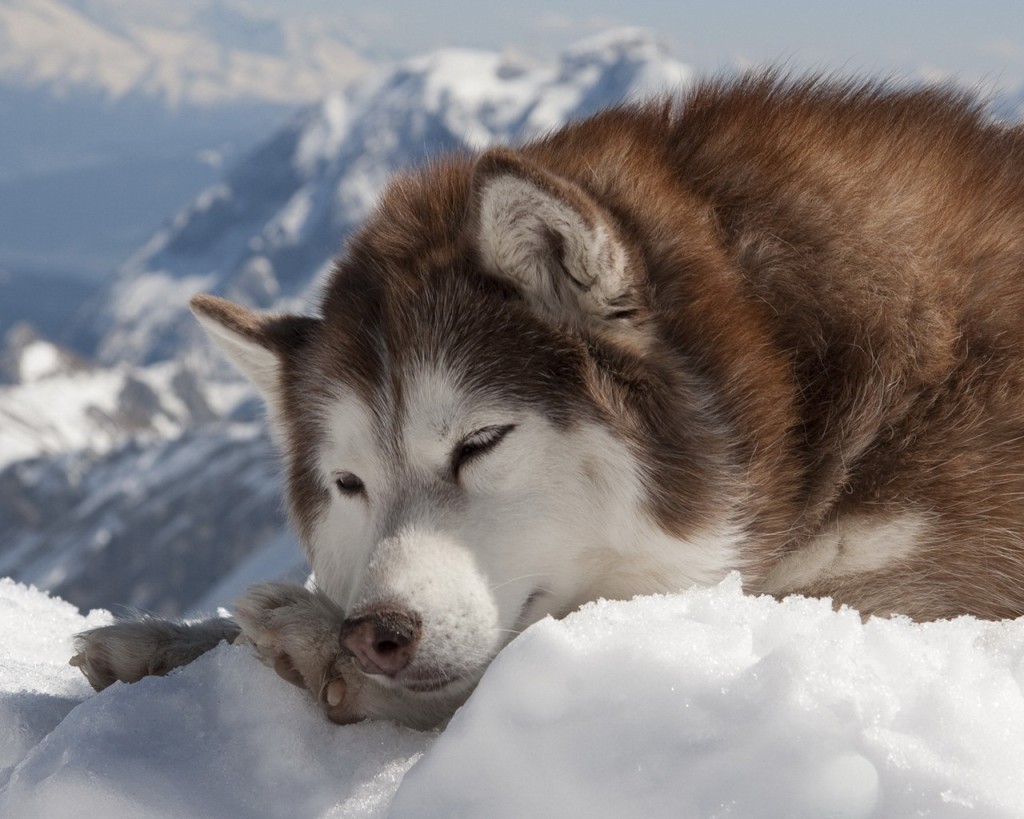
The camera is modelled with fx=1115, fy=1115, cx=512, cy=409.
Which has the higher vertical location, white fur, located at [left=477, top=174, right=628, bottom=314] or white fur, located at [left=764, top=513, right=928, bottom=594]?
white fur, located at [left=477, top=174, right=628, bottom=314]

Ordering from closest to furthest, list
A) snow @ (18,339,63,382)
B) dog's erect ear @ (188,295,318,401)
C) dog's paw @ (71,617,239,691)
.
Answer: dog's paw @ (71,617,239,691) < dog's erect ear @ (188,295,318,401) < snow @ (18,339,63,382)

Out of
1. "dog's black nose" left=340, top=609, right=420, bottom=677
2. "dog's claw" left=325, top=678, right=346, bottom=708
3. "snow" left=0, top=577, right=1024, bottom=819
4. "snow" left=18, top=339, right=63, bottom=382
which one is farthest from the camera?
"snow" left=18, top=339, right=63, bottom=382

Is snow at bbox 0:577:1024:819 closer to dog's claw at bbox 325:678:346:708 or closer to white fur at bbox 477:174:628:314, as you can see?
dog's claw at bbox 325:678:346:708

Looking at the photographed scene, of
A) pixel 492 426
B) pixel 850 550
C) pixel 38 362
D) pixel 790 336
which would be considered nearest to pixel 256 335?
pixel 492 426

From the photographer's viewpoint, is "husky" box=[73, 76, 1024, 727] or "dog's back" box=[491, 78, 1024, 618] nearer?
"husky" box=[73, 76, 1024, 727]

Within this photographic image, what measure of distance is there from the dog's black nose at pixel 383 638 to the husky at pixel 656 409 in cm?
1

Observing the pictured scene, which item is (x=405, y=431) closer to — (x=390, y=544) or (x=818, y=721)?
(x=390, y=544)

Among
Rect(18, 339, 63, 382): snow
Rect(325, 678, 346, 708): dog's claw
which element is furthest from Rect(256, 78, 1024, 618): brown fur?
Rect(18, 339, 63, 382): snow

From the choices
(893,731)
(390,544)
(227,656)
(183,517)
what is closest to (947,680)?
(893,731)

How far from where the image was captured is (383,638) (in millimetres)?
2789

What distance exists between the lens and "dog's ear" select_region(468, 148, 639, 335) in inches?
117

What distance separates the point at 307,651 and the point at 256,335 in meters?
1.22

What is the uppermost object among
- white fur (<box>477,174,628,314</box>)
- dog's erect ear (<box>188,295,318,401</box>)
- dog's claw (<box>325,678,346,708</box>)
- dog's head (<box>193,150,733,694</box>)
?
white fur (<box>477,174,628,314</box>)

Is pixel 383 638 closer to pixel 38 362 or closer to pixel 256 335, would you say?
pixel 256 335
